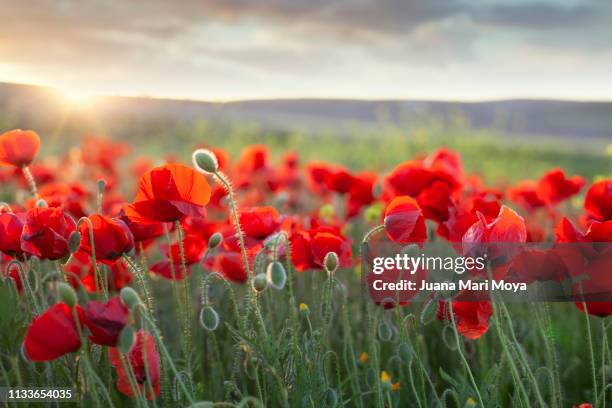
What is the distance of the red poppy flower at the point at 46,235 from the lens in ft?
4.76

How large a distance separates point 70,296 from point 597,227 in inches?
40.9

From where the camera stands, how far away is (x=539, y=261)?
4.59 ft

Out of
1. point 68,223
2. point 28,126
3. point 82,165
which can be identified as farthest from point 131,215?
point 28,126

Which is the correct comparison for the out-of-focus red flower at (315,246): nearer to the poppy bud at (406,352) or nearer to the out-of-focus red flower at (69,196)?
the poppy bud at (406,352)

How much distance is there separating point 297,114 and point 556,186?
49.7 metres

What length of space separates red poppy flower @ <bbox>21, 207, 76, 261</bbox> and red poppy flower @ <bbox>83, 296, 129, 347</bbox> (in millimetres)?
322

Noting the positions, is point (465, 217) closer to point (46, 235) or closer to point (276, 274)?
point (276, 274)

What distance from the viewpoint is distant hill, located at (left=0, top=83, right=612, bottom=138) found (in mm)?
14492

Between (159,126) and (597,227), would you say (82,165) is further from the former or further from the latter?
(159,126)

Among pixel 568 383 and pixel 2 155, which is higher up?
pixel 2 155

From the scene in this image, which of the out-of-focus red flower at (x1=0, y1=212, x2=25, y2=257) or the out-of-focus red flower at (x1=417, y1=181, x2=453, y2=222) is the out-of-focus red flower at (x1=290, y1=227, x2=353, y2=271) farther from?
the out-of-focus red flower at (x1=0, y1=212, x2=25, y2=257)

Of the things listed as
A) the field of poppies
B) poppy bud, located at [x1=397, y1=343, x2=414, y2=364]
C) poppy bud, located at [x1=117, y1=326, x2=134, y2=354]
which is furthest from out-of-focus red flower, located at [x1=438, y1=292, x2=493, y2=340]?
poppy bud, located at [x1=117, y1=326, x2=134, y2=354]

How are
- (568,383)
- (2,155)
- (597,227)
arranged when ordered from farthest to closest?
1. (568,383)
2. (2,155)
3. (597,227)
